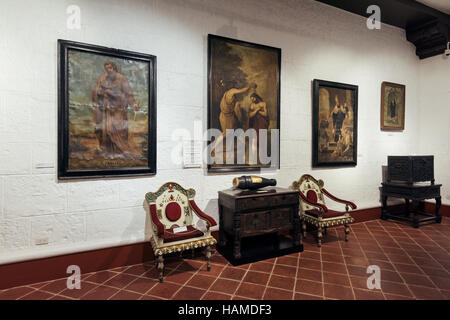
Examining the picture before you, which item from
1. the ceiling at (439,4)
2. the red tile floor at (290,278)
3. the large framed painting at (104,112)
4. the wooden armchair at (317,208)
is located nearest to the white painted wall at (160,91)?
the large framed painting at (104,112)

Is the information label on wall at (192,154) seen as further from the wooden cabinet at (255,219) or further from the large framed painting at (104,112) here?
the wooden cabinet at (255,219)

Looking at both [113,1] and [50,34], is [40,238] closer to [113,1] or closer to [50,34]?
[50,34]

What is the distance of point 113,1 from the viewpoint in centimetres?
313

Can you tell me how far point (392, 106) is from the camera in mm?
5488

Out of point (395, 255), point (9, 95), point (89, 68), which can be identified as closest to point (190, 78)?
point (89, 68)

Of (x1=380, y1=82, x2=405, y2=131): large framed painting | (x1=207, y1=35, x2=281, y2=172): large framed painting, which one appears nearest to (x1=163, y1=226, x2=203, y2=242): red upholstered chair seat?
(x1=207, y1=35, x2=281, y2=172): large framed painting

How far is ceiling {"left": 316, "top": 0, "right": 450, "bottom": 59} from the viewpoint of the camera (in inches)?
181

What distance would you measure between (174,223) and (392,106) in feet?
17.2

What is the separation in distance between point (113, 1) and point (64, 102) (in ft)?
4.66

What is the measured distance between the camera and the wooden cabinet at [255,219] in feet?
10.6

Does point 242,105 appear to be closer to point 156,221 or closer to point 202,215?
point 202,215

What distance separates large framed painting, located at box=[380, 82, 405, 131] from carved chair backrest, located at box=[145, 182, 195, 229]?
456cm

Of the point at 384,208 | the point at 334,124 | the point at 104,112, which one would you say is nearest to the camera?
the point at 104,112

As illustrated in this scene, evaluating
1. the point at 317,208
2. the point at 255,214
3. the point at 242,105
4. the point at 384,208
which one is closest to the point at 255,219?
the point at 255,214
